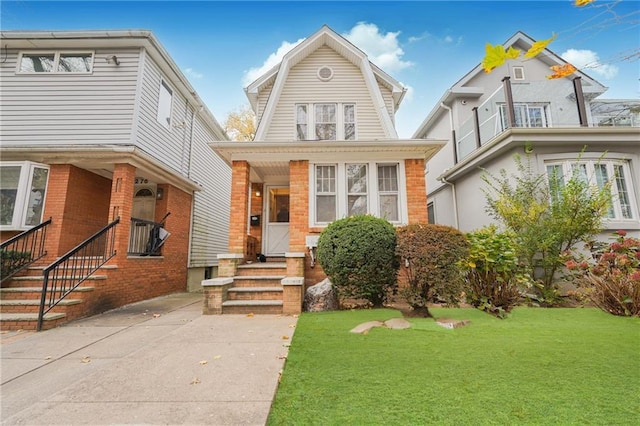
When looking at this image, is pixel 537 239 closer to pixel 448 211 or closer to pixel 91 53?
pixel 448 211

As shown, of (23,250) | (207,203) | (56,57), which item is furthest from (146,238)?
(56,57)

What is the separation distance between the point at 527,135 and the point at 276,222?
738 centimetres

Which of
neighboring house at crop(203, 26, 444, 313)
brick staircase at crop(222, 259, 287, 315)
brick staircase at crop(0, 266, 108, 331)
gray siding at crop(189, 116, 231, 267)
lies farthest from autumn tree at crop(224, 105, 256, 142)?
brick staircase at crop(0, 266, 108, 331)

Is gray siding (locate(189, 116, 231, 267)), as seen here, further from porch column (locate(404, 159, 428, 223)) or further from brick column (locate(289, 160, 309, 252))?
porch column (locate(404, 159, 428, 223))

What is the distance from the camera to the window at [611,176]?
7.14 m

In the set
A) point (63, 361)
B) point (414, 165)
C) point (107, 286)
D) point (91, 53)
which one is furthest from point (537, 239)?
point (91, 53)

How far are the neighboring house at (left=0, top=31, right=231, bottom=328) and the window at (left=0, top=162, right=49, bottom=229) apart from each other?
0.08 ft

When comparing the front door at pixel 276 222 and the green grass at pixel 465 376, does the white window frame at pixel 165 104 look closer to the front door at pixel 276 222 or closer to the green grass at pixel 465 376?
the front door at pixel 276 222

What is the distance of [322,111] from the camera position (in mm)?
8539

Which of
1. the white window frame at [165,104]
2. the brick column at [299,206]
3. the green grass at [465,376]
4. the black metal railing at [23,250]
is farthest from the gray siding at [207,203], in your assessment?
the green grass at [465,376]

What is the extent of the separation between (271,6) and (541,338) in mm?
7667

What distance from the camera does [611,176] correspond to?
7.25 metres

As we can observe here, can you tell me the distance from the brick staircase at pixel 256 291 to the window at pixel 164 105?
5.73 meters

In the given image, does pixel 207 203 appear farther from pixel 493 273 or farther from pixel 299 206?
pixel 493 273
